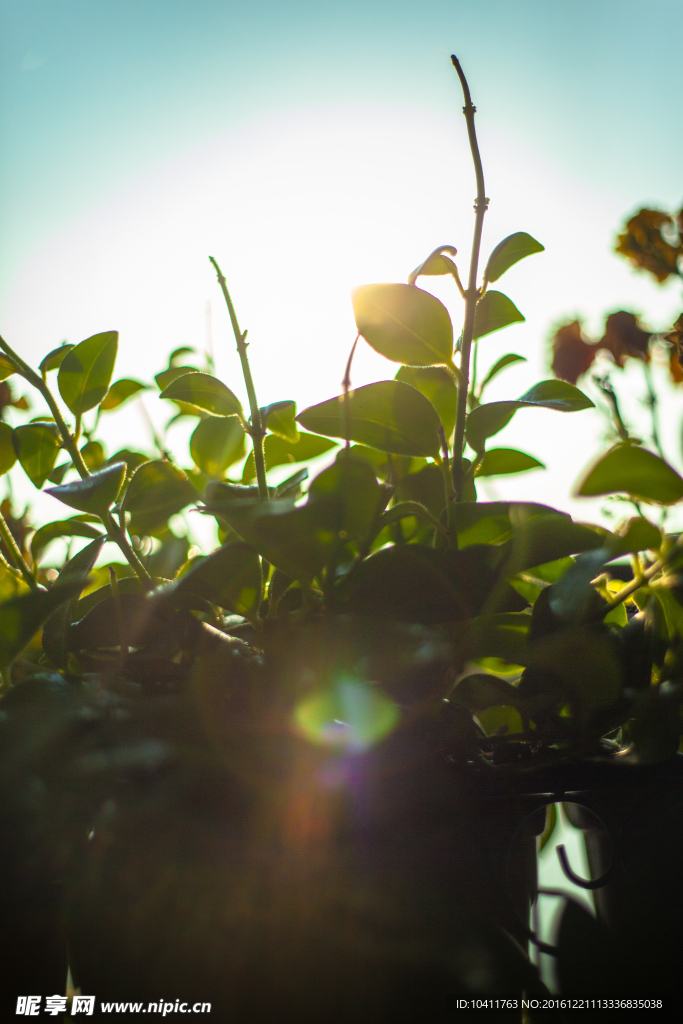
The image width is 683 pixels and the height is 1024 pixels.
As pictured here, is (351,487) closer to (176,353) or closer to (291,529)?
(291,529)

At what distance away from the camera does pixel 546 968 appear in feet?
0.60

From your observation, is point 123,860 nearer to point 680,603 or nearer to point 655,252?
point 680,603

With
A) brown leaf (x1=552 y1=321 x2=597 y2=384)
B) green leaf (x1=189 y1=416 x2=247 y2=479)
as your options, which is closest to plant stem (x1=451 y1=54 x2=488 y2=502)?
green leaf (x1=189 y1=416 x2=247 y2=479)

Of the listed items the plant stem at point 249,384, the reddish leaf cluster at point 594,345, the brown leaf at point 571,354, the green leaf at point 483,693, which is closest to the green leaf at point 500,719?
the green leaf at point 483,693

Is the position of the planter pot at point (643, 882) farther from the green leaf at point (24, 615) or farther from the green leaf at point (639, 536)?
the green leaf at point (24, 615)

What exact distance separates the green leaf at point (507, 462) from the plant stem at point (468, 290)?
45 millimetres

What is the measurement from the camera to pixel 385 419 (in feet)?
0.71

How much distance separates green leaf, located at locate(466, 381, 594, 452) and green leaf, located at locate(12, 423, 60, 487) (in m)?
0.19

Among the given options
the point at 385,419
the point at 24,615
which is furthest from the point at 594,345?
the point at 24,615

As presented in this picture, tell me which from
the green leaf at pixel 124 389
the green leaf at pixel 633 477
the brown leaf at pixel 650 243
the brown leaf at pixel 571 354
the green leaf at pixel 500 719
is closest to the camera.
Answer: the green leaf at pixel 633 477

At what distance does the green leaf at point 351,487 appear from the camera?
0.53 ft

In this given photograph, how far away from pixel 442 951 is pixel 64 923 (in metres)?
0.11

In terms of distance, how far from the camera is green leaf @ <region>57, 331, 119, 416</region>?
0.88 ft

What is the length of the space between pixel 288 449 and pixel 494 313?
0.12 meters
